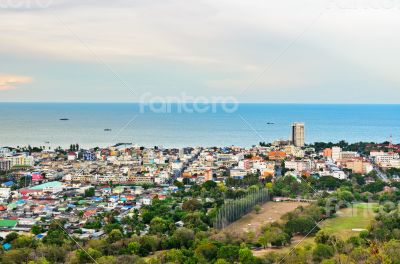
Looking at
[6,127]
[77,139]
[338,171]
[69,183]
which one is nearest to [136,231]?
[69,183]

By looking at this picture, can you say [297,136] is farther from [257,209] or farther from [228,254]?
[228,254]

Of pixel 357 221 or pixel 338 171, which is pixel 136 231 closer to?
pixel 357 221

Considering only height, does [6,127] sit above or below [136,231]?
above

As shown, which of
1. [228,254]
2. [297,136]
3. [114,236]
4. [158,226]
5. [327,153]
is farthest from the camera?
[297,136]

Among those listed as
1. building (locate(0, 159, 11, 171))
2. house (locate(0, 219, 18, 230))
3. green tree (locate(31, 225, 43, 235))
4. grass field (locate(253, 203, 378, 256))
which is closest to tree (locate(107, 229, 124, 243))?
green tree (locate(31, 225, 43, 235))

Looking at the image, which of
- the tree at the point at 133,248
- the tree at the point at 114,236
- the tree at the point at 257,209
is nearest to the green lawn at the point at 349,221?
the tree at the point at 257,209

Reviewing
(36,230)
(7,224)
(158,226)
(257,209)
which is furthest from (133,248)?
(257,209)

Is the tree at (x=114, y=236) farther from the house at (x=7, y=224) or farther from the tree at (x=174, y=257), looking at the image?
the house at (x=7, y=224)
